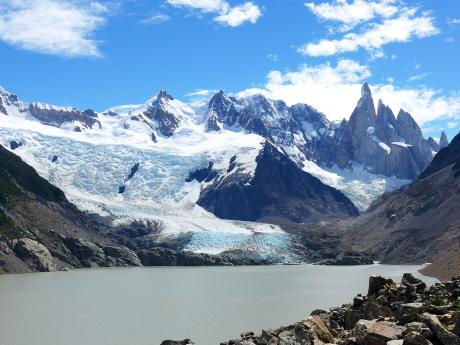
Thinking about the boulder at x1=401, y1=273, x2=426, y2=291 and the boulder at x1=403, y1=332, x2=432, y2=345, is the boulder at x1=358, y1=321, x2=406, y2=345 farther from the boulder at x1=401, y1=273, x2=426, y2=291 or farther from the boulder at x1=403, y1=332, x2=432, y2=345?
the boulder at x1=401, y1=273, x2=426, y2=291

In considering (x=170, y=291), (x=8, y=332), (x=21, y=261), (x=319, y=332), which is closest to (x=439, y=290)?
(x=319, y=332)

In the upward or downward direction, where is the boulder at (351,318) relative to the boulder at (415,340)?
downward

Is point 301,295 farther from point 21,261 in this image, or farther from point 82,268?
point 82,268

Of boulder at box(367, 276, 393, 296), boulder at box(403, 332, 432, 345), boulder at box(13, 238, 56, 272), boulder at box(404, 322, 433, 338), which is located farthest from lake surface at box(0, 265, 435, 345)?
boulder at box(13, 238, 56, 272)

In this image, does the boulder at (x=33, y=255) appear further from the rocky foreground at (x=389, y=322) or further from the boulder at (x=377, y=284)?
the boulder at (x=377, y=284)

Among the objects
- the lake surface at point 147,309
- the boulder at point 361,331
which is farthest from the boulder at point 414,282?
the lake surface at point 147,309

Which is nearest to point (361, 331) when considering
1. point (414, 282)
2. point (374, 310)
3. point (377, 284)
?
point (374, 310)
